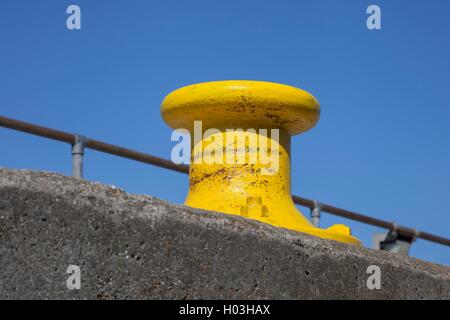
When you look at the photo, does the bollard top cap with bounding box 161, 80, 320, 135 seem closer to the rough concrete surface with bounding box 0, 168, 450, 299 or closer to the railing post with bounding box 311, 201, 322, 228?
the rough concrete surface with bounding box 0, 168, 450, 299

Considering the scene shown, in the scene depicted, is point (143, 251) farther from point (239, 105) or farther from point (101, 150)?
point (101, 150)

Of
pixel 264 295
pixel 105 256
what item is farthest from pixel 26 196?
pixel 264 295

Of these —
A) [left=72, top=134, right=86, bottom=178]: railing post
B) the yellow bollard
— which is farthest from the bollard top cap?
[left=72, top=134, right=86, bottom=178]: railing post

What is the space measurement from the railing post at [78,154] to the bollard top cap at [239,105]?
2.67ft

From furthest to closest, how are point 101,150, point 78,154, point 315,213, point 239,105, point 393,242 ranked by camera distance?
1. point 393,242
2. point 315,213
3. point 101,150
4. point 78,154
5. point 239,105

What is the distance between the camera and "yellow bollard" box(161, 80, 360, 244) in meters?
3.11

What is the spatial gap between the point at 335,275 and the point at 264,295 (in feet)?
1.09

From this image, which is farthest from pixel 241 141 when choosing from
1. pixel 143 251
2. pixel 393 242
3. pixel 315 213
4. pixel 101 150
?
pixel 393 242

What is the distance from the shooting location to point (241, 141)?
3.14 meters

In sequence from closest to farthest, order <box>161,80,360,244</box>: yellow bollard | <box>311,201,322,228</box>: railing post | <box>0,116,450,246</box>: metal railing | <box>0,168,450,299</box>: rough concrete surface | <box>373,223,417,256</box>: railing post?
1. <box>0,168,450,299</box>: rough concrete surface
2. <box>161,80,360,244</box>: yellow bollard
3. <box>0,116,450,246</box>: metal railing
4. <box>311,201,322,228</box>: railing post
5. <box>373,223,417,256</box>: railing post

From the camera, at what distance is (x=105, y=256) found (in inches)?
81.7

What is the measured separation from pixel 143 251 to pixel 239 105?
1082mm

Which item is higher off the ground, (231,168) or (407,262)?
(231,168)
